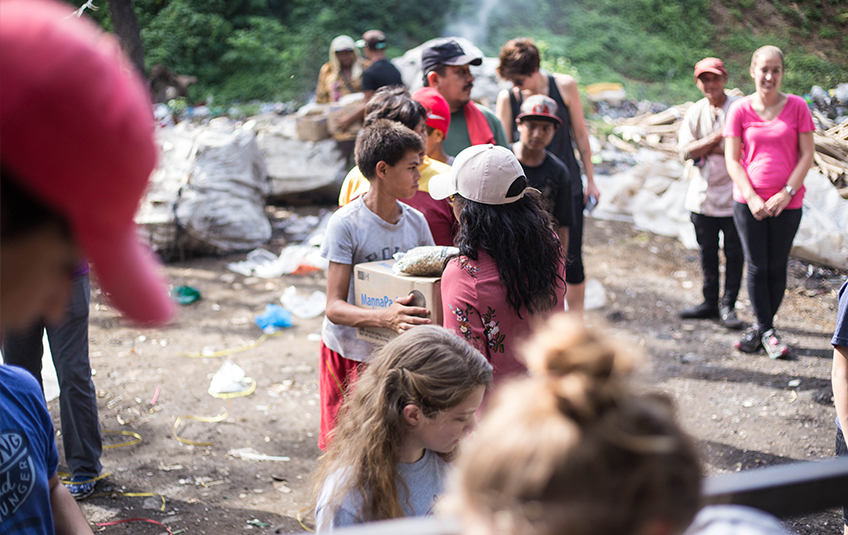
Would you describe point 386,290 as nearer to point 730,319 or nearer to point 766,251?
point 766,251

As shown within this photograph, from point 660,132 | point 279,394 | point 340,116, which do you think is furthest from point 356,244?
point 660,132

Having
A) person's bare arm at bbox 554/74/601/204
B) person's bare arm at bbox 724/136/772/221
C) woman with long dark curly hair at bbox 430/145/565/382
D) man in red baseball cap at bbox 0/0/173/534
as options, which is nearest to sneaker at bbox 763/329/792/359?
person's bare arm at bbox 724/136/772/221

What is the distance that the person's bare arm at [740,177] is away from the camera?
4.79 m

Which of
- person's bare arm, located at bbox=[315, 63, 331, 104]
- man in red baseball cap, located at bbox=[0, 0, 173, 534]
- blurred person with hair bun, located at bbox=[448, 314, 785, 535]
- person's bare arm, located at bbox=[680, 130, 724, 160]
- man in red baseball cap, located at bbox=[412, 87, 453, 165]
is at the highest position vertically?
man in red baseball cap, located at bbox=[0, 0, 173, 534]

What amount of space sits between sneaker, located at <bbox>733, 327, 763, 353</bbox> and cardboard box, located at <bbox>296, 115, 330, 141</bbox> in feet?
19.0

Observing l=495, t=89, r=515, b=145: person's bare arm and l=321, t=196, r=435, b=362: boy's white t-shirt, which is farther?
l=495, t=89, r=515, b=145: person's bare arm

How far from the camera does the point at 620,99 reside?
→ 14531 mm

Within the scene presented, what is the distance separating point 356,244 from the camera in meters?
2.94

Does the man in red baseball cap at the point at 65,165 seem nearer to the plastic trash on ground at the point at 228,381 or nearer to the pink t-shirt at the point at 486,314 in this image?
the pink t-shirt at the point at 486,314

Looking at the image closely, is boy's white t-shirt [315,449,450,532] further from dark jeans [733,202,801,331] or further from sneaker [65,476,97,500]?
dark jeans [733,202,801,331]

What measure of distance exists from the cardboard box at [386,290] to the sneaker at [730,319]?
3.91 metres

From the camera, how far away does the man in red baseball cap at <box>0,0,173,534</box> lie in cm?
55

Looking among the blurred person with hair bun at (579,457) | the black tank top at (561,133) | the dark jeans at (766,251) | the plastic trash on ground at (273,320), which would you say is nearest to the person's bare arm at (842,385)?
the blurred person with hair bun at (579,457)

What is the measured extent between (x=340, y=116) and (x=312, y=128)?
1.39ft
